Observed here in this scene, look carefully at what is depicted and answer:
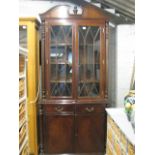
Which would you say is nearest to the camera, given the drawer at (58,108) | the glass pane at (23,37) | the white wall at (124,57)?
the glass pane at (23,37)

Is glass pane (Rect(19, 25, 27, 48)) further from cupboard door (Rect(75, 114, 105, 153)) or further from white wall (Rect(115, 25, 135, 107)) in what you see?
white wall (Rect(115, 25, 135, 107))

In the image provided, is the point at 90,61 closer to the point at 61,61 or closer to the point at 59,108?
the point at 61,61

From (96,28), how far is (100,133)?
4.97ft

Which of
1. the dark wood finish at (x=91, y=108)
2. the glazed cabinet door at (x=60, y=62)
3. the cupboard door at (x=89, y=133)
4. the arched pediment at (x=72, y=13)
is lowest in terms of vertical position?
the cupboard door at (x=89, y=133)

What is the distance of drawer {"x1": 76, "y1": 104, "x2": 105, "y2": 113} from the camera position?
359cm

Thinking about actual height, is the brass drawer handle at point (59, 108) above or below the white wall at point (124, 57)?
below

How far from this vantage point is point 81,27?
11.8ft

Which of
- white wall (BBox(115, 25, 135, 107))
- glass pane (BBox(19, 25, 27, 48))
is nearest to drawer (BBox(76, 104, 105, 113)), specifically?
white wall (BBox(115, 25, 135, 107))

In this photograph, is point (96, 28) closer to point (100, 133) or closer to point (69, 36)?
point (69, 36)

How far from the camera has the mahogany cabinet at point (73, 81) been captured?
140 inches

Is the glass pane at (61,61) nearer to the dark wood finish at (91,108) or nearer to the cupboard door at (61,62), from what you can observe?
the cupboard door at (61,62)

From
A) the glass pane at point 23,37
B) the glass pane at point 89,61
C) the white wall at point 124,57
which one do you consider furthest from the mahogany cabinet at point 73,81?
the white wall at point 124,57

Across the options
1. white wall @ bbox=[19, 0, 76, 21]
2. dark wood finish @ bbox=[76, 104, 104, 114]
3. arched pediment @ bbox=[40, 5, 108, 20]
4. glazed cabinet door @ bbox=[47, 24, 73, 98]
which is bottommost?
dark wood finish @ bbox=[76, 104, 104, 114]
